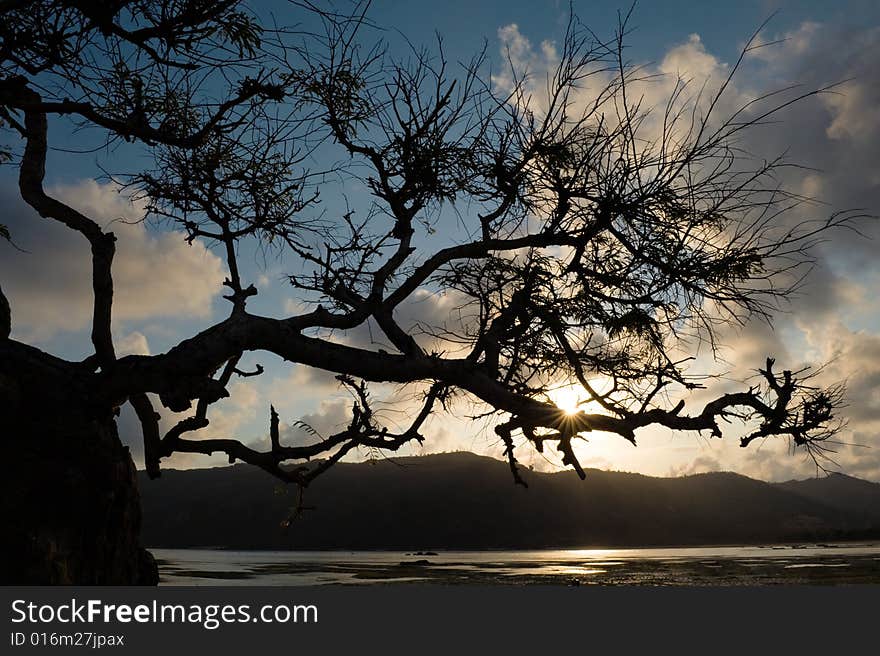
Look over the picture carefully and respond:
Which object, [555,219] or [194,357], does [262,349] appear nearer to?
[194,357]

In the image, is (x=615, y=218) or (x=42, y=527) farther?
(x=615, y=218)

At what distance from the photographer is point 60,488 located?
725cm

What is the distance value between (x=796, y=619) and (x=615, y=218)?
4.91m

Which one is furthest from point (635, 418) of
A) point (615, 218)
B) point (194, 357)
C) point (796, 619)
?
point (194, 357)

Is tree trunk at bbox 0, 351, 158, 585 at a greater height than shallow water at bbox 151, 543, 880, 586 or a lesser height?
greater

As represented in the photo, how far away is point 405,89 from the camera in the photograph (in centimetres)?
884

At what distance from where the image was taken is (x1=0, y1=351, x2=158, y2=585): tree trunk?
684 cm

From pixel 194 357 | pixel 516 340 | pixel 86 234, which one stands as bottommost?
pixel 194 357

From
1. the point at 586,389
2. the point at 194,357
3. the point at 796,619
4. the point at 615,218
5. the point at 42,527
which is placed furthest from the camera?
the point at 586,389

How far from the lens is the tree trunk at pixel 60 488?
6840 millimetres

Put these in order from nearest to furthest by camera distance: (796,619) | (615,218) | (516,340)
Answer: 1. (796,619)
2. (615,218)
3. (516,340)

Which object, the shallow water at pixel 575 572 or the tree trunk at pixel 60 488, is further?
the shallow water at pixel 575 572

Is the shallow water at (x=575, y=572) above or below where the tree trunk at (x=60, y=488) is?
below

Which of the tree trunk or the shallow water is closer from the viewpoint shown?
the tree trunk
